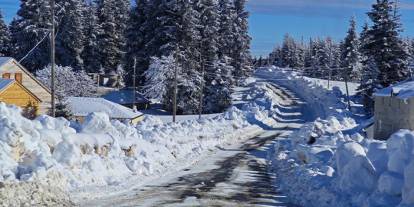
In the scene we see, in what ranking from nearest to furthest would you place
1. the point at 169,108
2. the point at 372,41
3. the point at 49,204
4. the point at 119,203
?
the point at 49,204 < the point at 119,203 < the point at 372,41 < the point at 169,108

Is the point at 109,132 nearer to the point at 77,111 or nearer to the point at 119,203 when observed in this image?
the point at 119,203

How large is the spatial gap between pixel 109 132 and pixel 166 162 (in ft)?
11.6

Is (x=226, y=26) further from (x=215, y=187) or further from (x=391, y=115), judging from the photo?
(x=215, y=187)

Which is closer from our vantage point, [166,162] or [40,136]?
[40,136]

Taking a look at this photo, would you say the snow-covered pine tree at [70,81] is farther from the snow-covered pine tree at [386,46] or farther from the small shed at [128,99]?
the snow-covered pine tree at [386,46]

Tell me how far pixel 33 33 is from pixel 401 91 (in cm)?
4307

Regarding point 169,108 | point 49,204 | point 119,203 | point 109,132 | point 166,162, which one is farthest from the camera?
point 169,108

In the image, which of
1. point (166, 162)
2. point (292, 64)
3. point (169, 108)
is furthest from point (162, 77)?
point (292, 64)

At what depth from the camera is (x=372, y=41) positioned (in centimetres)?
6122

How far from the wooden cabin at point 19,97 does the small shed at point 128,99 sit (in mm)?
22498

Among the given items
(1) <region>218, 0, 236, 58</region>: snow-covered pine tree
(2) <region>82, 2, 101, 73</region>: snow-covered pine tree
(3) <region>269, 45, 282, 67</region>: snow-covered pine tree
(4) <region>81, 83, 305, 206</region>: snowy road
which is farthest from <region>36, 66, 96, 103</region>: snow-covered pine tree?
(3) <region>269, 45, 282, 67</region>: snow-covered pine tree

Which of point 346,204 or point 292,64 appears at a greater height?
point 292,64

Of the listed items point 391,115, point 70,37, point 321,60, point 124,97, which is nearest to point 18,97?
point 124,97

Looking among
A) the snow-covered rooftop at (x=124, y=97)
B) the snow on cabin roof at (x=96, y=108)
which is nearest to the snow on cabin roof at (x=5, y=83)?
the snow on cabin roof at (x=96, y=108)
